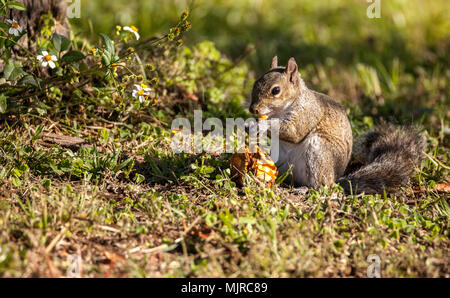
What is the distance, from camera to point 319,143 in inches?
130

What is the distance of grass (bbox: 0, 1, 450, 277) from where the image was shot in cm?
233

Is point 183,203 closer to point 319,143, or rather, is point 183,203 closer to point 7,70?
point 319,143

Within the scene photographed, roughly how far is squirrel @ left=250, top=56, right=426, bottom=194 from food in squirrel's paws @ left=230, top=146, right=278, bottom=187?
27 cm

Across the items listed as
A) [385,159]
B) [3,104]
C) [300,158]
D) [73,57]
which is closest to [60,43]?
[73,57]

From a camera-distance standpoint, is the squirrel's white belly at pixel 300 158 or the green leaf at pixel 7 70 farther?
the squirrel's white belly at pixel 300 158

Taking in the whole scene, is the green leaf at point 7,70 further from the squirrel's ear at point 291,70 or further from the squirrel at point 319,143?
the squirrel's ear at point 291,70

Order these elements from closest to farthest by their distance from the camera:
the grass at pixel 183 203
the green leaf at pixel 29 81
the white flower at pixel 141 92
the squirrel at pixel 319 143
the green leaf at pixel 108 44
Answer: the grass at pixel 183 203, the green leaf at pixel 108 44, the green leaf at pixel 29 81, the white flower at pixel 141 92, the squirrel at pixel 319 143

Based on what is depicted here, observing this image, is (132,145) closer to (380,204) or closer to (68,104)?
(68,104)

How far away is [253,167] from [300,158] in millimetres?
404

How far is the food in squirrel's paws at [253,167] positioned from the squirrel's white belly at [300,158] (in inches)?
7.0

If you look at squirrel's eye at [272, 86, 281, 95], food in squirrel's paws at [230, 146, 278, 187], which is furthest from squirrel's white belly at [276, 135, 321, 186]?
squirrel's eye at [272, 86, 281, 95]

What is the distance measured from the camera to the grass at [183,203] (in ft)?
7.65

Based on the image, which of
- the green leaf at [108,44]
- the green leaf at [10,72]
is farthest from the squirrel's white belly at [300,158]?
the green leaf at [10,72]

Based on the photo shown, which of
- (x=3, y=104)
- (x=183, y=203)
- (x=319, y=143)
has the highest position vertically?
(x=3, y=104)
